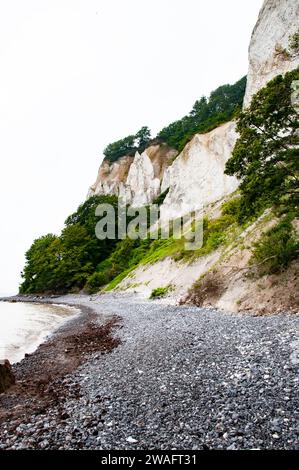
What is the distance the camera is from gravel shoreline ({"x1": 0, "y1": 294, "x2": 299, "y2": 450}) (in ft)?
19.4

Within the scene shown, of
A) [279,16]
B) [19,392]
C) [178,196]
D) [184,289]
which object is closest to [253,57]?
[279,16]

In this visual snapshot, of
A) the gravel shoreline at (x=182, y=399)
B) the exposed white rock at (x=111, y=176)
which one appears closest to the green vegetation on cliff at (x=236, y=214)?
the gravel shoreline at (x=182, y=399)

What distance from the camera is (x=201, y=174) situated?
61.1m

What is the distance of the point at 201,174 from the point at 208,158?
339 cm

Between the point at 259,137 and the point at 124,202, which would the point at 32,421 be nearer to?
the point at 259,137

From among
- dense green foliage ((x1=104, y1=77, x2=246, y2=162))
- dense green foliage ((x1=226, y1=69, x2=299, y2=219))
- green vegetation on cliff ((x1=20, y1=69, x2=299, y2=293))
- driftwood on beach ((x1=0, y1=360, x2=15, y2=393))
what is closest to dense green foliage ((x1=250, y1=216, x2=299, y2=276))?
green vegetation on cliff ((x1=20, y1=69, x2=299, y2=293))

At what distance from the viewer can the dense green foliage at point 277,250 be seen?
1664cm

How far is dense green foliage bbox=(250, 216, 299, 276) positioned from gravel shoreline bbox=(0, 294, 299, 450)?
474cm

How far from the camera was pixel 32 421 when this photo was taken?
7410mm

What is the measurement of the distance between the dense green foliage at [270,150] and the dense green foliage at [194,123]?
2123 inches

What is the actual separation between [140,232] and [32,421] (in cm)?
6309

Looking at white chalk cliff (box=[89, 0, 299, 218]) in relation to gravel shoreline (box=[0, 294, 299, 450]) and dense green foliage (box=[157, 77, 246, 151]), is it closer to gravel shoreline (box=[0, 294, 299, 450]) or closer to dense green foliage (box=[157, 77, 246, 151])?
dense green foliage (box=[157, 77, 246, 151])

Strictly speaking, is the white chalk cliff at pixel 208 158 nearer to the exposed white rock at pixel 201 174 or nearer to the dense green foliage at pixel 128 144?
the exposed white rock at pixel 201 174
